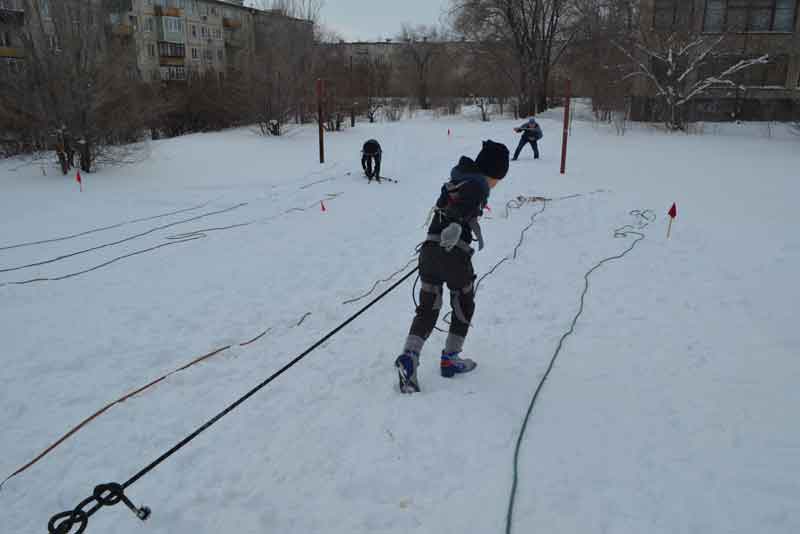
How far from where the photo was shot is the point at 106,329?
176 inches

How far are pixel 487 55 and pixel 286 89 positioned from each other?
47.1 feet

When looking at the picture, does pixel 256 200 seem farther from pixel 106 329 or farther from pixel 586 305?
pixel 586 305

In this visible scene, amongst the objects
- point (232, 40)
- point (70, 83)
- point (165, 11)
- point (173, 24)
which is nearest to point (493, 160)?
point (70, 83)

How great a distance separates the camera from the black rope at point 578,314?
8.53 ft

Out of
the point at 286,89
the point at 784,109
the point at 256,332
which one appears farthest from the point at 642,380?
the point at 784,109

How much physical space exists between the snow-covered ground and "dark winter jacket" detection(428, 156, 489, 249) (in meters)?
1.06

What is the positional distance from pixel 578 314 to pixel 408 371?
2018mm

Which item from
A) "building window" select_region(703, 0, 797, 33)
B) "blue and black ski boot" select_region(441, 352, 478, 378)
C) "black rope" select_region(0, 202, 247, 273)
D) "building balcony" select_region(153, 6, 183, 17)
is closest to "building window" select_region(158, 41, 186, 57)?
"building balcony" select_region(153, 6, 183, 17)

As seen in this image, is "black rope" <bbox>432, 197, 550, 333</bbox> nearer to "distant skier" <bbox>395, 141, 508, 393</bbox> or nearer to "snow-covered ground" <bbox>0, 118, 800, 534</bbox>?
"snow-covered ground" <bbox>0, 118, 800, 534</bbox>

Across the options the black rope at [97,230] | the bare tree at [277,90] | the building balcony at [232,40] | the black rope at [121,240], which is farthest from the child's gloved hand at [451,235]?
the building balcony at [232,40]

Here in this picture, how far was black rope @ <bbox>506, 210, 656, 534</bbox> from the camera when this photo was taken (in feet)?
8.53

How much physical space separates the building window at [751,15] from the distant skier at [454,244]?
2651 centimetres

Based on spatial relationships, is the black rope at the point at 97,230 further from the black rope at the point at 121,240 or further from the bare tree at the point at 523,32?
the bare tree at the point at 523,32

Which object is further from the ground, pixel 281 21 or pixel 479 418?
pixel 281 21
